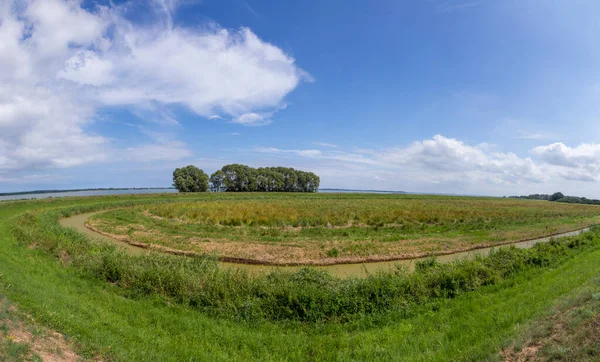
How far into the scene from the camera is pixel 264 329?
8453mm

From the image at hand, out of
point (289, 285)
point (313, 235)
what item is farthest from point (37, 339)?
point (313, 235)

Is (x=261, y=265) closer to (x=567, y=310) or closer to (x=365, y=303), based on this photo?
(x=365, y=303)

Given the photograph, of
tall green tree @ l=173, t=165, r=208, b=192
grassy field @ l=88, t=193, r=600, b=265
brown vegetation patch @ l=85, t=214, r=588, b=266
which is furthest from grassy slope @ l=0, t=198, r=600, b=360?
tall green tree @ l=173, t=165, r=208, b=192

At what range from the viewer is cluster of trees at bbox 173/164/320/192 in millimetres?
104688

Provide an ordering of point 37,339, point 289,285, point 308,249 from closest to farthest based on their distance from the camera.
Result: point 37,339 → point 289,285 → point 308,249

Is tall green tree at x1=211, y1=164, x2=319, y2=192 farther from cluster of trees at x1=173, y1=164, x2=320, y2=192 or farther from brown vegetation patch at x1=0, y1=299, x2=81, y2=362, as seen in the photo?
brown vegetation patch at x1=0, y1=299, x2=81, y2=362

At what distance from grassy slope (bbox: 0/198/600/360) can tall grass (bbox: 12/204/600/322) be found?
21.9 inches

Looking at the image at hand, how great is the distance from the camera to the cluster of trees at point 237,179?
105 meters

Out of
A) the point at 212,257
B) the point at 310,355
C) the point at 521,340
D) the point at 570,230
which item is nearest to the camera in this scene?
the point at 521,340

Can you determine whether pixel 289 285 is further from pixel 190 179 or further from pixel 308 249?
pixel 190 179

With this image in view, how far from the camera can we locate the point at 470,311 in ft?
29.5

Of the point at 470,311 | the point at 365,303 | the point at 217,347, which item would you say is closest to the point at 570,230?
the point at 470,311

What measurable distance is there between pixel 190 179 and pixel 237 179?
61.6 ft

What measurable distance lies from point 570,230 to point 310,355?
114ft
